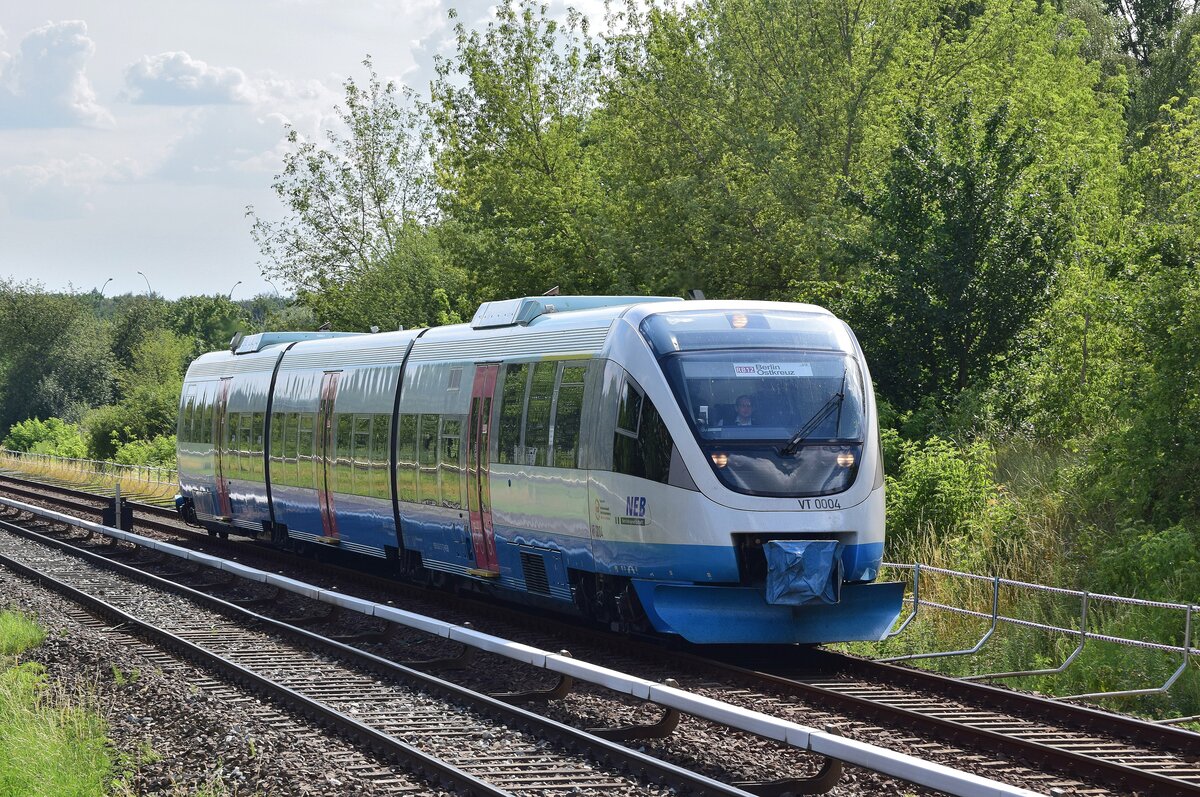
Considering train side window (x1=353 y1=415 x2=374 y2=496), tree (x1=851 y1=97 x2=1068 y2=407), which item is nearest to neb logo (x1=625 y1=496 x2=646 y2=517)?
train side window (x1=353 y1=415 x2=374 y2=496)

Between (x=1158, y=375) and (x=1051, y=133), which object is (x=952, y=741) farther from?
(x=1051, y=133)

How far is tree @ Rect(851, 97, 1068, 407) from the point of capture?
21.8m

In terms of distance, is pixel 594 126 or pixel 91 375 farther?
pixel 91 375

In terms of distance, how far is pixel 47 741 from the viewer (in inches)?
392

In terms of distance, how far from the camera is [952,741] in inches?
389

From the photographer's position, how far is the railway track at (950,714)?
29.5ft

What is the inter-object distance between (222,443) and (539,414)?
1358cm

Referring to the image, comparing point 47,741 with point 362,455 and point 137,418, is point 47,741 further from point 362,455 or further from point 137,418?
point 137,418

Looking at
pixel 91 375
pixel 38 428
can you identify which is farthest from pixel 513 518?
pixel 91 375

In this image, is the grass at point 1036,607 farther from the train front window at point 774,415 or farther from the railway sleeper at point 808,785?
the railway sleeper at point 808,785

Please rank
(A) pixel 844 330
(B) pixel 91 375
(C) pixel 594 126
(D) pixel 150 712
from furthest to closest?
(B) pixel 91 375
(C) pixel 594 126
(A) pixel 844 330
(D) pixel 150 712

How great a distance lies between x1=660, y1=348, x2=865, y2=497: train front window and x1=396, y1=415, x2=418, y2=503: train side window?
620 cm

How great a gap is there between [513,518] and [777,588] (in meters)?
4.06

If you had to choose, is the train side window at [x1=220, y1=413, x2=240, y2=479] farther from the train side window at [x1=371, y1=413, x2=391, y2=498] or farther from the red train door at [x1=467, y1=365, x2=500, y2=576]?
the red train door at [x1=467, y1=365, x2=500, y2=576]
